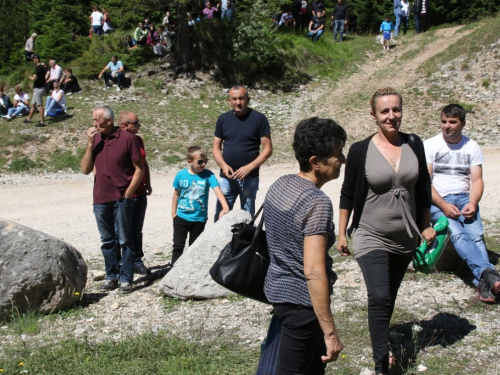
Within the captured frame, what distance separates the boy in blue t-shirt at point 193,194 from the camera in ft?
21.6

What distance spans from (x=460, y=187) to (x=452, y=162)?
256 mm

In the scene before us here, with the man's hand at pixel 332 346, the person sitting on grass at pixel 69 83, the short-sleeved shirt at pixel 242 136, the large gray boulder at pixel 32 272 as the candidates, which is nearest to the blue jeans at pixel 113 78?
the person sitting on grass at pixel 69 83

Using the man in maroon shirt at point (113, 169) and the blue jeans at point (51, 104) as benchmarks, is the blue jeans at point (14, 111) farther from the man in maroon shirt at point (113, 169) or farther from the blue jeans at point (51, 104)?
the man in maroon shirt at point (113, 169)

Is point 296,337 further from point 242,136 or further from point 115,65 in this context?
point 115,65

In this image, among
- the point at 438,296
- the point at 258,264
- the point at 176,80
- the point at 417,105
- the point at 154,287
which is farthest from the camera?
the point at 176,80

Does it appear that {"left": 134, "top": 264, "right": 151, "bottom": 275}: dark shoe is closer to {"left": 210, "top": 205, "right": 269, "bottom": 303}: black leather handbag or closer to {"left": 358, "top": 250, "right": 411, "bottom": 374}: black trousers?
{"left": 358, "top": 250, "right": 411, "bottom": 374}: black trousers

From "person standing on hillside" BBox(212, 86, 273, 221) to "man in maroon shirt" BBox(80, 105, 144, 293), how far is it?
974 millimetres

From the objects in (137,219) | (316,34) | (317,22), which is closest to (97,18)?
(316,34)

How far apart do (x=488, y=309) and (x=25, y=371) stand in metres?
3.85

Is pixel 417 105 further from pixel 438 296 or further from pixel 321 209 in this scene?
pixel 321 209

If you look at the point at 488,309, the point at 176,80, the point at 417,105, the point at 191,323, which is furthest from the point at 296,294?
the point at 176,80

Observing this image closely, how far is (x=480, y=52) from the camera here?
21.0 meters

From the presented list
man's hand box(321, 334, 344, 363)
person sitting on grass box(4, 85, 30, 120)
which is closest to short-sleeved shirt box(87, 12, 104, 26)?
person sitting on grass box(4, 85, 30, 120)

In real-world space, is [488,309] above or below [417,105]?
below
